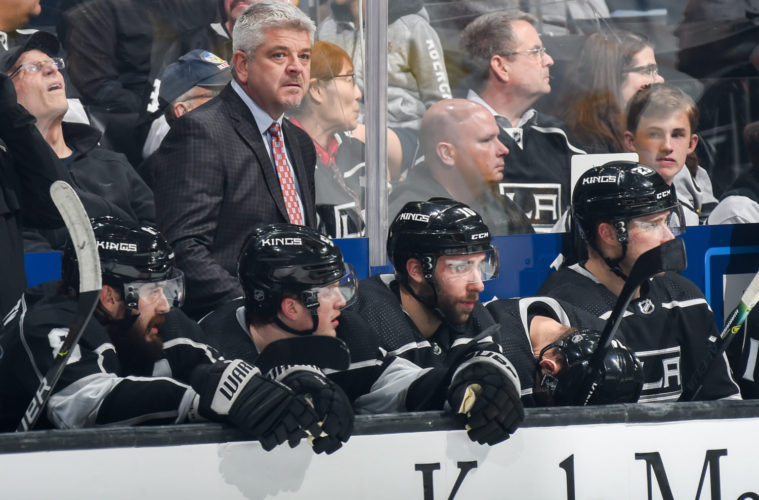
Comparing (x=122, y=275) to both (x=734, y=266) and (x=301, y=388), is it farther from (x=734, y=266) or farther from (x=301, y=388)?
(x=734, y=266)

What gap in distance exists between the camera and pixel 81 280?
262 centimetres

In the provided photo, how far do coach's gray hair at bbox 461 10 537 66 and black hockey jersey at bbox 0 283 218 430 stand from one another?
1605mm

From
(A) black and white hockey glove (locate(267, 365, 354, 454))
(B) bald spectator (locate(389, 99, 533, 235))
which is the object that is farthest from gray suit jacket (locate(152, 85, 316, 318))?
(A) black and white hockey glove (locate(267, 365, 354, 454))

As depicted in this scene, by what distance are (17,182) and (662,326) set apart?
204 cm

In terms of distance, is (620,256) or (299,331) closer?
(299,331)

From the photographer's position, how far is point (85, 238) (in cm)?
259

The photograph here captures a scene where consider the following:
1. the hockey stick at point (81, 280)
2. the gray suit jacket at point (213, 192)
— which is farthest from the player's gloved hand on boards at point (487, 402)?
the gray suit jacket at point (213, 192)

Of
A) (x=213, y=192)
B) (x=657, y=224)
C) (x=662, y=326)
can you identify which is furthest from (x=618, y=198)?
(x=213, y=192)

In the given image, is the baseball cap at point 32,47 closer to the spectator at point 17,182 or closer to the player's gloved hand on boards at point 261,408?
the spectator at point 17,182

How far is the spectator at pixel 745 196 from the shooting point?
4434mm

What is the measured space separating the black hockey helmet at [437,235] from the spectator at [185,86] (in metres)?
0.81

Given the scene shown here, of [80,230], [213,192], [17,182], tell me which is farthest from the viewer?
[213,192]

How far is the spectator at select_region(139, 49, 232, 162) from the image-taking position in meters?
3.69

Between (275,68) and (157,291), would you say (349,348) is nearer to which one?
(157,291)
